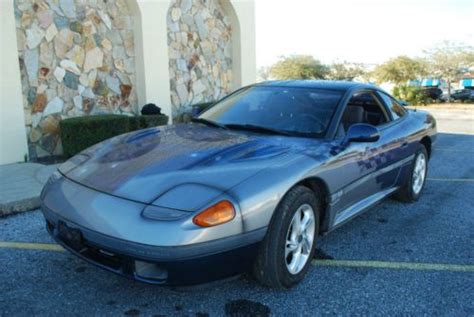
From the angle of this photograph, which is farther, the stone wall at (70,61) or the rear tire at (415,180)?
the stone wall at (70,61)

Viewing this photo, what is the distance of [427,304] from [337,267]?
74cm

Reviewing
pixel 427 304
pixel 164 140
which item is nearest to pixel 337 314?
pixel 427 304

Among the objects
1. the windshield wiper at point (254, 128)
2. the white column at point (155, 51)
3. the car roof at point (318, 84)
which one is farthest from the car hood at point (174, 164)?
the white column at point (155, 51)

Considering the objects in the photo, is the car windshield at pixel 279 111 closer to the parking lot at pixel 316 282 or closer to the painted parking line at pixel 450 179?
the parking lot at pixel 316 282

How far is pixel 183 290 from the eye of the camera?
2566mm

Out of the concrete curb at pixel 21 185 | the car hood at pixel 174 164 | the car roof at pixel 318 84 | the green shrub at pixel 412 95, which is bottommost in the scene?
the green shrub at pixel 412 95

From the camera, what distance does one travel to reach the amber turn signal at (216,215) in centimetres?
250

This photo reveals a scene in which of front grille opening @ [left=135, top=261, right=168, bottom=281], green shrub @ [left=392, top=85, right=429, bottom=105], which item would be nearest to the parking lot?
front grille opening @ [left=135, top=261, right=168, bottom=281]

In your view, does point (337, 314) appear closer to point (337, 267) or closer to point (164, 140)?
point (337, 267)

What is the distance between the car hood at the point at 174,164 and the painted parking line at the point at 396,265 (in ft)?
3.53

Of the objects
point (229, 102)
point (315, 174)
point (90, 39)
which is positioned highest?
point (90, 39)

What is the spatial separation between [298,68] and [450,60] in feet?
49.0

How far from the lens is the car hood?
269 cm

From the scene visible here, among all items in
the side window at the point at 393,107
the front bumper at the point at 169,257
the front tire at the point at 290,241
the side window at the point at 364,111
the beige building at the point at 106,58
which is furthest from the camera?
the beige building at the point at 106,58
